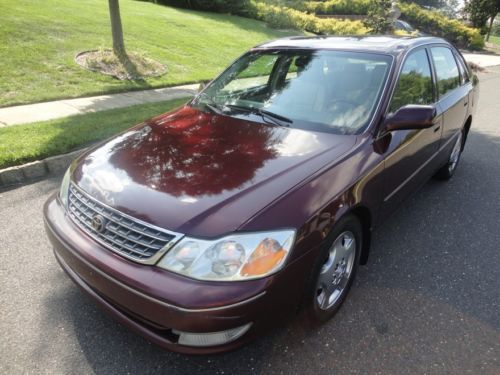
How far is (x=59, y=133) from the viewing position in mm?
5176

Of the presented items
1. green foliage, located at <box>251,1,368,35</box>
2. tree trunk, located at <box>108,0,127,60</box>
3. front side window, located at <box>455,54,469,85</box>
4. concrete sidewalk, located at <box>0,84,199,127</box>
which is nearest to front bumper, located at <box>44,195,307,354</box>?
front side window, located at <box>455,54,469,85</box>

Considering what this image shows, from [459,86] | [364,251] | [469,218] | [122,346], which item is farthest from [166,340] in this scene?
[459,86]

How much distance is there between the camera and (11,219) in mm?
3580

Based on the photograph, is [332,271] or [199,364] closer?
[199,364]

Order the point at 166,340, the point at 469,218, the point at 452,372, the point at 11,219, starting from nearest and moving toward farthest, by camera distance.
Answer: the point at 166,340
the point at 452,372
the point at 11,219
the point at 469,218

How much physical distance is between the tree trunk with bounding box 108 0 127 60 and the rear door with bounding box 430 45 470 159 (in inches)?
261

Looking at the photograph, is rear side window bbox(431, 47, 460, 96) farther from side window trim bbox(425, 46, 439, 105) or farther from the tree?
the tree

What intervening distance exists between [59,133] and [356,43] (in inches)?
153

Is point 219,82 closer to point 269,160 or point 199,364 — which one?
point 269,160

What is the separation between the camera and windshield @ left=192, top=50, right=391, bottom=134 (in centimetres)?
280

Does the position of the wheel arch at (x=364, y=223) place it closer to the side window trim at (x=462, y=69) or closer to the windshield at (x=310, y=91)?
the windshield at (x=310, y=91)

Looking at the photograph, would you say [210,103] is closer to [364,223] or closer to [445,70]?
[364,223]

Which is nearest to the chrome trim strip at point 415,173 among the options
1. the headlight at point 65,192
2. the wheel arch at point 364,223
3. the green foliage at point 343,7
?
the wheel arch at point 364,223

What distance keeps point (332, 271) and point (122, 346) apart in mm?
1306
